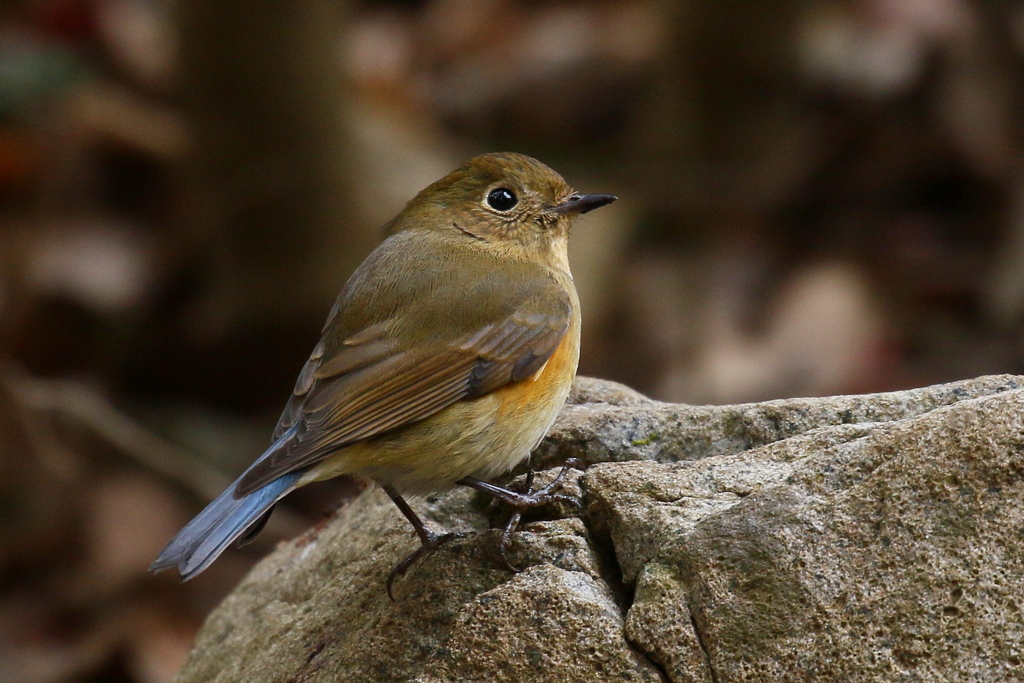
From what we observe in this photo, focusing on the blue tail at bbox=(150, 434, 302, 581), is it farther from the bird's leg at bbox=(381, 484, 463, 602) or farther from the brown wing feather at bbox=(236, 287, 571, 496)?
the bird's leg at bbox=(381, 484, 463, 602)

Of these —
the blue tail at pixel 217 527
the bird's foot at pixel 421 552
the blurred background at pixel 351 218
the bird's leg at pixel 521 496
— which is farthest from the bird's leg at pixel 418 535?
the blurred background at pixel 351 218

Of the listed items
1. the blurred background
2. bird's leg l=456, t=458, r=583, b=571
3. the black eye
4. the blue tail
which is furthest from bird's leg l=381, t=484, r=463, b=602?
the blurred background

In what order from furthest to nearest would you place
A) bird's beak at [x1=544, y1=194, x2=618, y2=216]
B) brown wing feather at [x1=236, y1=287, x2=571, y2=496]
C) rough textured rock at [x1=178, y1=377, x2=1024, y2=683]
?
bird's beak at [x1=544, y1=194, x2=618, y2=216]
brown wing feather at [x1=236, y1=287, x2=571, y2=496]
rough textured rock at [x1=178, y1=377, x2=1024, y2=683]

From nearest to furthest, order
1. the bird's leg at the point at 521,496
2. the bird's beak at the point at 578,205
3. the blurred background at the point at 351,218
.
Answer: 1. the bird's leg at the point at 521,496
2. the bird's beak at the point at 578,205
3. the blurred background at the point at 351,218

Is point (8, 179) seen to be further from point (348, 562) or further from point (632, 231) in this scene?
point (348, 562)

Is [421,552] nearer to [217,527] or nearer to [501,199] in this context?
[217,527]

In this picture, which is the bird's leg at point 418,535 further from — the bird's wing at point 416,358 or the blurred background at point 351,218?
the blurred background at point 351,218

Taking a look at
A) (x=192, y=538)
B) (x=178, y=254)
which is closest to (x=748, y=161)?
(x=178, y=254)
